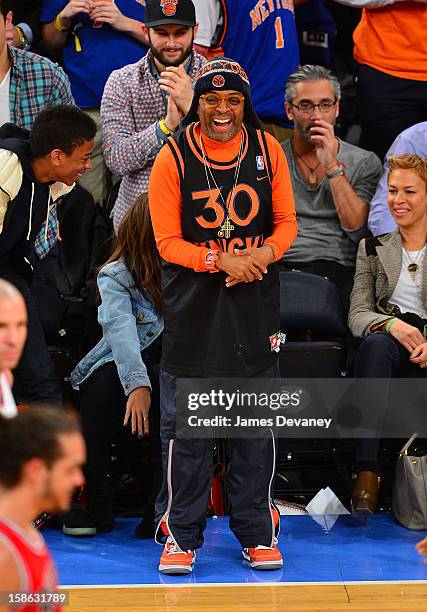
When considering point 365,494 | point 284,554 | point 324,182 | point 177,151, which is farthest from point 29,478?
point 324,182

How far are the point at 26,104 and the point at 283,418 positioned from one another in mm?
1924

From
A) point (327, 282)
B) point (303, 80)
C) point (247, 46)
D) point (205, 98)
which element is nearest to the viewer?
point (205, 98)

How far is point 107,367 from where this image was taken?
15.9 feet

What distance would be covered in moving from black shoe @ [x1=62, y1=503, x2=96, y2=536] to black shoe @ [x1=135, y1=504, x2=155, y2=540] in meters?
0.19

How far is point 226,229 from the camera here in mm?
4211

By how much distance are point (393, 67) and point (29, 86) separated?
6.04 feet

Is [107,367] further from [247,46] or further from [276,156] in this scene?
[247,46]

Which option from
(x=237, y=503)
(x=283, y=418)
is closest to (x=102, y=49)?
(x=283, y=418)

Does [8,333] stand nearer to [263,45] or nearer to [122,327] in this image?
[122,327]

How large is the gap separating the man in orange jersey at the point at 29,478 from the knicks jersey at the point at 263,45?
13.5 feet

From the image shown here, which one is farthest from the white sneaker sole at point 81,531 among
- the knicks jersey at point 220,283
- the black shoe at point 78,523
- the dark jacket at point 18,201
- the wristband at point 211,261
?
the wristband at point 211,261

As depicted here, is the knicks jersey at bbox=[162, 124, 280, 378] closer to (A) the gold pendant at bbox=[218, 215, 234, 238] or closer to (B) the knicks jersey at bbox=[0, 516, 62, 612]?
(A) the gold pendant at bbox=[218, 215, 234, 238]

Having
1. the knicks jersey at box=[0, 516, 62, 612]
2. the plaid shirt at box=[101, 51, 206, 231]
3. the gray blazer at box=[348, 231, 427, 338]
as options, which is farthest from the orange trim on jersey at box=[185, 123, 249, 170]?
the knicks jersey at box=[0, 516, 62, 612]

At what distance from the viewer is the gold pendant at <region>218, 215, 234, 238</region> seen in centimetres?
421
